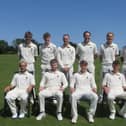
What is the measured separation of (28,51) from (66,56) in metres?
1.31

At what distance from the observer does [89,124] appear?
36.6ft

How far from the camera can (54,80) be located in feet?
39.2

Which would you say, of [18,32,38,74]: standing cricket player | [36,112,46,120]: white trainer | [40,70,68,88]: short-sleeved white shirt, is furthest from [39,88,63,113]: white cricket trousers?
[18,32,38,74]: standing cricket player

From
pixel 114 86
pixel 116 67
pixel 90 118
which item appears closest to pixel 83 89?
pixel 90 118

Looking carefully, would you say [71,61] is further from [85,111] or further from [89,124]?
[89,124]

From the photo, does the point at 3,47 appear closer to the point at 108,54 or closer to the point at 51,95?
the point at 108,54

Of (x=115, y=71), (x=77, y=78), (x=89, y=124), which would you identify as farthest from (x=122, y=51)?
(x=89, y=124)

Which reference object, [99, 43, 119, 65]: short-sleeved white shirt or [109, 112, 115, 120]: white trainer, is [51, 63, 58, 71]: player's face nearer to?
[99, 43, 119, 65]: short-sleeved white shirt

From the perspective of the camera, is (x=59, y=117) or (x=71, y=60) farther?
(x=71, y=60)

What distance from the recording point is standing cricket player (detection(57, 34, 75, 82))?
12.8 metres

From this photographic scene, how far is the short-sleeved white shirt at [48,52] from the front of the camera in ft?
42.3

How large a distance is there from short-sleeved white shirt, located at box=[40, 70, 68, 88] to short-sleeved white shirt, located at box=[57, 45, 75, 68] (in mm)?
886

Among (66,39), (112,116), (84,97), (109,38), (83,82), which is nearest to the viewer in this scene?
(84,97)

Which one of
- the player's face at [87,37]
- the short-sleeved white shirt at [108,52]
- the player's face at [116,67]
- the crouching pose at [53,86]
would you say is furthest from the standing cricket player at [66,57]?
the player's face at [116,67]
